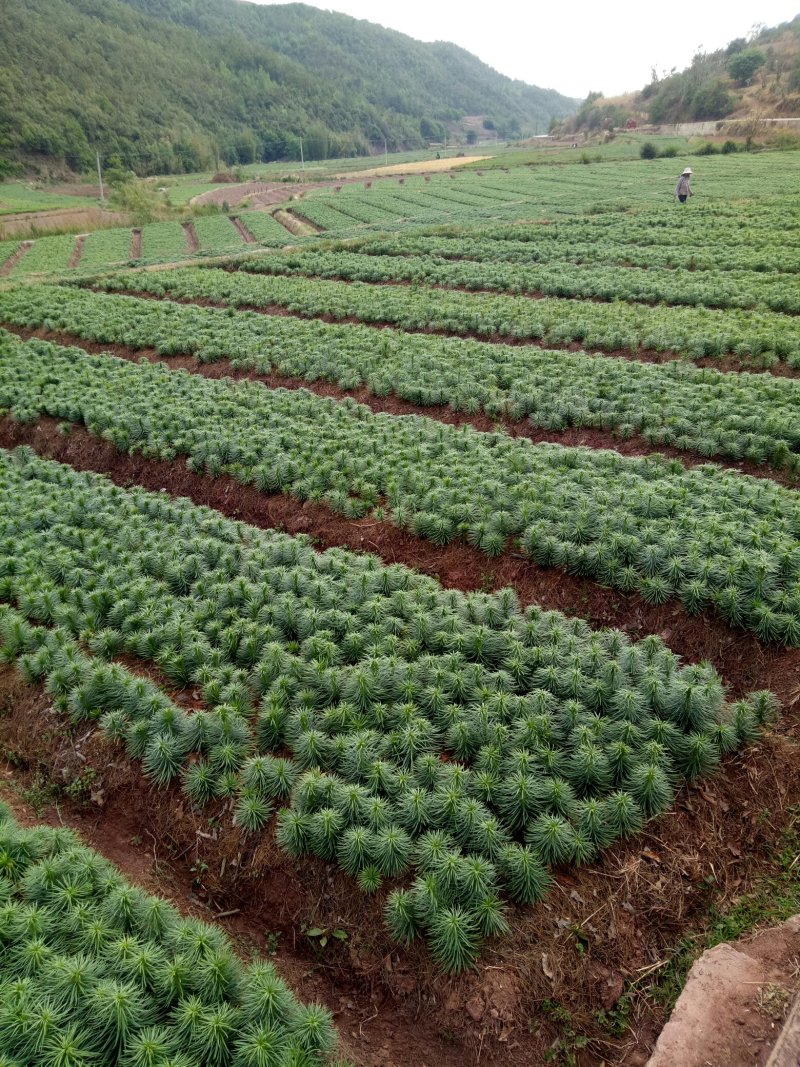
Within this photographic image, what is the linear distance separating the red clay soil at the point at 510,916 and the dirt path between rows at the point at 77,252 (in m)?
39.8

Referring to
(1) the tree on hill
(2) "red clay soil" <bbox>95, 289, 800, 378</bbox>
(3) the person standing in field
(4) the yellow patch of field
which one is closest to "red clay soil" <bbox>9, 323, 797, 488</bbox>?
(2) "red clay soil" <bbox>95, 289, 800, 378</bbox>

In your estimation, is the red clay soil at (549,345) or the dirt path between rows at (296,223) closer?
the red clay soil at (549,345)

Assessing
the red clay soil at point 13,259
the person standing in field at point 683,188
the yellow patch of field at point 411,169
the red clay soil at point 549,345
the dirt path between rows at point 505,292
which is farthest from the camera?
the yellow patch of field at point 411,169

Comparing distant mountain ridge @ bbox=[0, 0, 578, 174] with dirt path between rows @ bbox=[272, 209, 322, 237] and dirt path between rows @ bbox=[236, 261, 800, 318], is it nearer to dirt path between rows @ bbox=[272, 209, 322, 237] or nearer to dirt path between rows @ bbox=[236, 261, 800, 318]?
dirt path between rows @ bbox=[272, 209, 322, 237]

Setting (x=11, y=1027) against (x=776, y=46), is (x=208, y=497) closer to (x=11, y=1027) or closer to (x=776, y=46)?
(x=11, y=1027)

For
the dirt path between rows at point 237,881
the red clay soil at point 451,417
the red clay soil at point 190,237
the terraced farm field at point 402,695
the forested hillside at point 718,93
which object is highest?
the forested hillside at point 718,93

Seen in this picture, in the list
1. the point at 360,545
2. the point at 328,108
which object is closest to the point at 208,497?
the point at 360,545

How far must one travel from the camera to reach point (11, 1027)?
419cm

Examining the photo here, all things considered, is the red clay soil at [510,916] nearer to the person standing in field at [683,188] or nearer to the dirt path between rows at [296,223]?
the person standing in field at [683,188]

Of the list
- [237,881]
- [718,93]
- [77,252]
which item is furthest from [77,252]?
[718,93]

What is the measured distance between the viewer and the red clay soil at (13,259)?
37.5 m

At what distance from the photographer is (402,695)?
276 inches

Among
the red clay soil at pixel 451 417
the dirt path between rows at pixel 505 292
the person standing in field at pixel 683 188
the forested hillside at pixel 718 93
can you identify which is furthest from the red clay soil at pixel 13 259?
the forested hillside at pixel 718 93

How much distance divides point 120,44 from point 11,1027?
158721 millimetres
